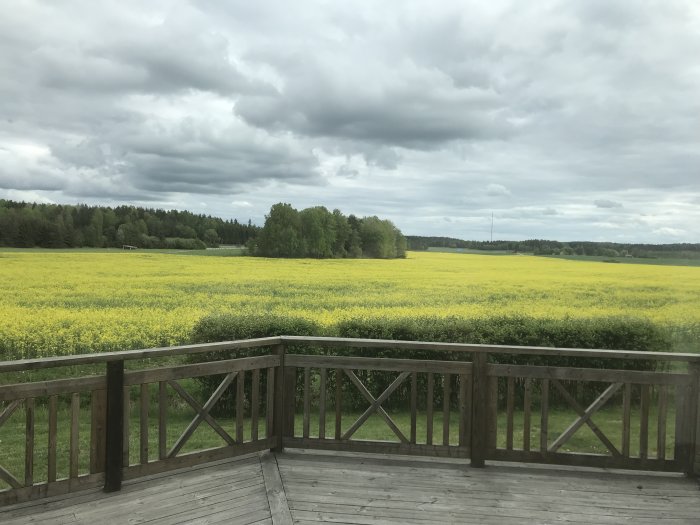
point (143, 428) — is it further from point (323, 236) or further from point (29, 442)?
point (323, 236)

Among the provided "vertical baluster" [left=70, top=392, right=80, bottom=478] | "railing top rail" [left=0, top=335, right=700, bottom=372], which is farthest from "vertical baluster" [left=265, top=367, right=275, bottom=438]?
"vertical baluster" [left=70, top=392, right=80, bottom=478]

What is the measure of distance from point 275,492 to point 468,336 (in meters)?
4.06

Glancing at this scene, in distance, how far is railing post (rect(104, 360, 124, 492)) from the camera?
3.67 meters

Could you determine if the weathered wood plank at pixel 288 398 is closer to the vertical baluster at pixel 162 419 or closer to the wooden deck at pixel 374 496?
the wooden deck at pixel 374 496

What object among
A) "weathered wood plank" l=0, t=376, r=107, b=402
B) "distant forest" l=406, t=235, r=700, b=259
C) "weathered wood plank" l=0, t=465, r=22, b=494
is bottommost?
"weathered wood plank" l=0, t=465, r=22, b=494

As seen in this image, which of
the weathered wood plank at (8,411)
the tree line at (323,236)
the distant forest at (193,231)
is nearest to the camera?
the weathered wood plank at (8,411)

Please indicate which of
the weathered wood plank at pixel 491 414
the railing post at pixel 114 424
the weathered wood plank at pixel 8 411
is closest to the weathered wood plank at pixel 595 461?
the weathered wood plank at pixel 491 414

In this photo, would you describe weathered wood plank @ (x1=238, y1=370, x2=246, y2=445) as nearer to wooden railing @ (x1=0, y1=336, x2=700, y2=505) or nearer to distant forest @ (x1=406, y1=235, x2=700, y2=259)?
wooden railing @ (x1=0, y1=336, x2=700, y2=505)

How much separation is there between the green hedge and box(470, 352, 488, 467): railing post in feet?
7.95

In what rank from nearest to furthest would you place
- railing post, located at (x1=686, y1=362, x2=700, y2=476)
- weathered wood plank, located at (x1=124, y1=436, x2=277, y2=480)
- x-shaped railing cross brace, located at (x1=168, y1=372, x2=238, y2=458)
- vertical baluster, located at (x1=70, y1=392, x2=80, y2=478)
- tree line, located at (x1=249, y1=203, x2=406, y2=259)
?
vertical baluster, located at (x1=70, y1=392, x2=80, y2=478), weathered wood plank, located at (x1=124, y1=436, x2=277, y2=480), x-shaped railing cross brace, located at (x1=168, y1=372, x2=238, y2=458), railing post, located at (x1=686, y1=362, x2=700, y2=476), tree line, located at (x1=249, y1=203, x2=406, y2=259)

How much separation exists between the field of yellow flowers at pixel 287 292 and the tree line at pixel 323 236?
18cm

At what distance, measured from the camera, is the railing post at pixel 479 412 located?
4.26m

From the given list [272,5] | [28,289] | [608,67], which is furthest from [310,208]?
[608,67]

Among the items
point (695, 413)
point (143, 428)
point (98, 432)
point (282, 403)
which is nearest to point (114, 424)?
point (98, 432)
